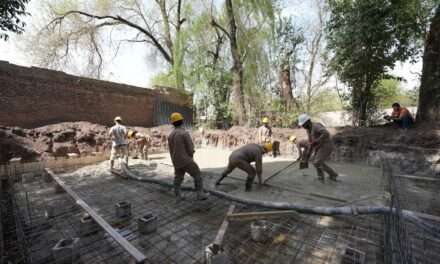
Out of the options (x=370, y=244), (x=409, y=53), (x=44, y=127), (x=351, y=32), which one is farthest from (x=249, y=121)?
(x=44, y=127)

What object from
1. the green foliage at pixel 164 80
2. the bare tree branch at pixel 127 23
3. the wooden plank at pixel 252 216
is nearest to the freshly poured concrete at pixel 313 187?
the wooden plank at pixel 252 216

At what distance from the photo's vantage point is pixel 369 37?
5.85 meters

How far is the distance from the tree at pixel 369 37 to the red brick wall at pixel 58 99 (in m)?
9.42

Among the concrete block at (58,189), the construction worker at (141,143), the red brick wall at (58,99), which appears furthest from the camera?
the construction worker at (141,143)

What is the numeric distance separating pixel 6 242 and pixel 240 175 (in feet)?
12.4

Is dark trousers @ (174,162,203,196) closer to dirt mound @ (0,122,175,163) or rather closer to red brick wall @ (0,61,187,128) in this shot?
dirt mound @ (0,122,175,163)

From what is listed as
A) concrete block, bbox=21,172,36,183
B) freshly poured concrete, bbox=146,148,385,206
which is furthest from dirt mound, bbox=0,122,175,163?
freshly poured concrete, bbox=146,148,385,206

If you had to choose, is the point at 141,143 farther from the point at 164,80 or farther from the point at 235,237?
the point at 164,80

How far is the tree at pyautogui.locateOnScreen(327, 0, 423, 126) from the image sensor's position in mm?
5625

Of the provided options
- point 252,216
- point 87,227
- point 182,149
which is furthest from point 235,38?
point 87,227

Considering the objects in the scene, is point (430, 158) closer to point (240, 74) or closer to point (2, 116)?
point (240, 74)

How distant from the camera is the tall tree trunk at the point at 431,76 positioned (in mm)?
5145

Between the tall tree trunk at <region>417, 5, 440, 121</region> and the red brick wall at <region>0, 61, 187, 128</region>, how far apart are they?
37.2ft

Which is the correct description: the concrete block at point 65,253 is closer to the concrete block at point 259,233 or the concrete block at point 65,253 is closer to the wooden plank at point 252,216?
the wooden plank at point 252,216
